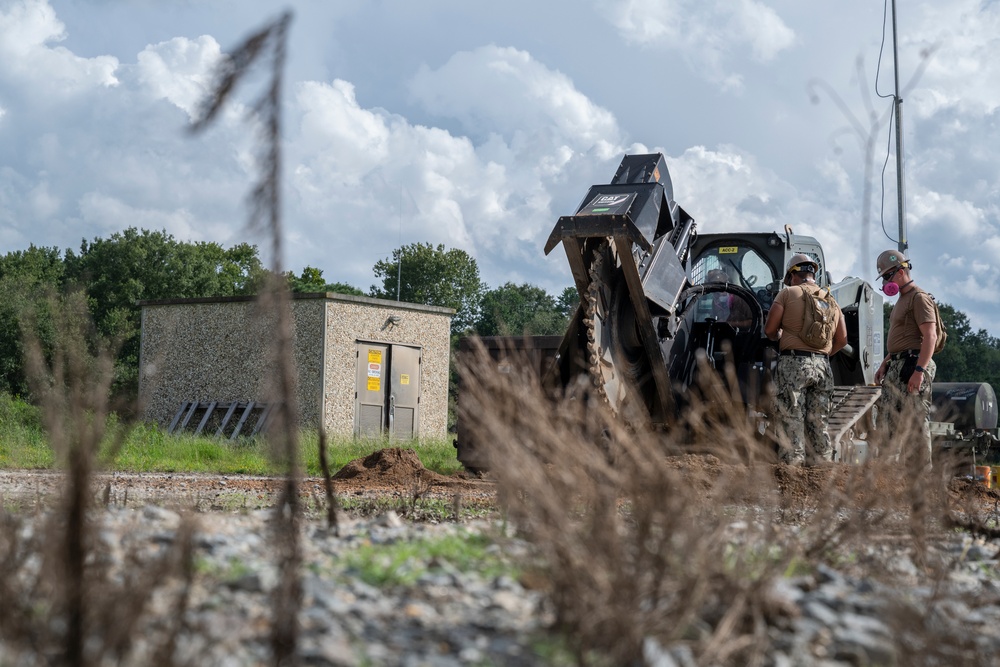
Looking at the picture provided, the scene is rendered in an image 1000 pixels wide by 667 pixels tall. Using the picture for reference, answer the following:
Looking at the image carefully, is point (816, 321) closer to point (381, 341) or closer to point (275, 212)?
point (275, 212)

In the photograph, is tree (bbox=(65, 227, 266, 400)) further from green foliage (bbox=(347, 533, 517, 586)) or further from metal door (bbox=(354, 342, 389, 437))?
green foliage (bbox=(347, 533, 517, 586))

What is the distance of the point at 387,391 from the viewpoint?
26156mm

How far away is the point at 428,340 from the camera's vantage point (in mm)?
27219

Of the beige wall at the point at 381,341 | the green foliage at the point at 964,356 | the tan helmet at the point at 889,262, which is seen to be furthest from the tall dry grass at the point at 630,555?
the green foliage at the point at 964,356

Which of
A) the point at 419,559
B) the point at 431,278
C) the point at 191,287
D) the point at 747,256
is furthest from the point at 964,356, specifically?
the point at 419,559

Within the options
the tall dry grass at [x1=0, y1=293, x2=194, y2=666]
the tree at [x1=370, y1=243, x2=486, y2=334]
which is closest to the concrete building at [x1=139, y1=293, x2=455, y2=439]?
the tall dry grass at [x1=0, y1=293, x2=194, y2=666]

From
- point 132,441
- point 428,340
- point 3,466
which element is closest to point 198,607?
point 3,466

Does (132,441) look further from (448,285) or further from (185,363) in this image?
(448,285)

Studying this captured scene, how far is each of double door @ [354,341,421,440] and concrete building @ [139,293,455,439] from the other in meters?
0.02

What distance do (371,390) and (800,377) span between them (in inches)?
690

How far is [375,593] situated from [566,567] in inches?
29.9

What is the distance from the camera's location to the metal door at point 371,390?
83.3 ft

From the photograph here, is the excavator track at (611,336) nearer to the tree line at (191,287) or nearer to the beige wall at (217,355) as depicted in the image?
the tree line at (191,287)

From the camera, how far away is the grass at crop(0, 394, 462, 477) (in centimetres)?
1439
